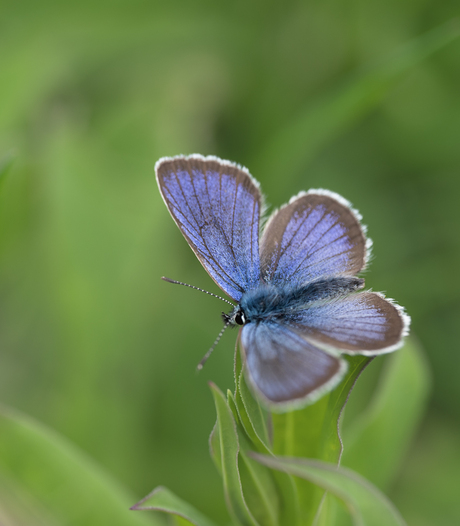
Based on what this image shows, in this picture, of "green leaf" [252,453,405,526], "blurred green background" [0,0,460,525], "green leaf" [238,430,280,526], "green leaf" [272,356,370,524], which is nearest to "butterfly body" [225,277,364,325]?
"green leaf" [272,356,370,524]

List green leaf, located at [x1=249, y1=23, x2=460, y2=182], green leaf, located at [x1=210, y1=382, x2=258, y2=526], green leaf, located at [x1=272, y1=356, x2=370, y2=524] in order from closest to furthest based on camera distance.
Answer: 1. green leaf, located at [x1=210, y1=382, x2=258, y2=526]
2. green leaf, located at [x1=272, y1=356, x2=370, y2=524]
3. green leaf, located at [x1=249, y1=23, x2=460, y2=182]

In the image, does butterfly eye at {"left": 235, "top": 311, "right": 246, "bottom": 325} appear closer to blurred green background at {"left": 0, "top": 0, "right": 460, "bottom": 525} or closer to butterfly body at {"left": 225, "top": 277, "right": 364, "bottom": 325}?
butterfly body at {"left": 225, "top": 277, "right": 364, "bottom": 325}

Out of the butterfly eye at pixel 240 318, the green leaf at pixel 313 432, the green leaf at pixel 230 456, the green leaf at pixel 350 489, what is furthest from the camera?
the butterfly eye at pixel 240 318

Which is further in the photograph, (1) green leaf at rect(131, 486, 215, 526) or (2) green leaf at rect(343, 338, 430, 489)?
(2) green leaf at rect(343, 338, 430, 489)

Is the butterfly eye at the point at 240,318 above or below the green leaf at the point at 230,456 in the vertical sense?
above

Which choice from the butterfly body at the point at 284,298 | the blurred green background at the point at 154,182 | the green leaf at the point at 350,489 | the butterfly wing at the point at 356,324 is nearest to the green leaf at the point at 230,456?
the green leaf at the point at 350,489

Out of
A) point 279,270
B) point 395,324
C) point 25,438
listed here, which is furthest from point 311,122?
point 25,438

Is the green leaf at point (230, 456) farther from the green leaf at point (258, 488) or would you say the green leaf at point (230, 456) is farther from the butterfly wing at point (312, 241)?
the butterfly wing at point (312, 241)
